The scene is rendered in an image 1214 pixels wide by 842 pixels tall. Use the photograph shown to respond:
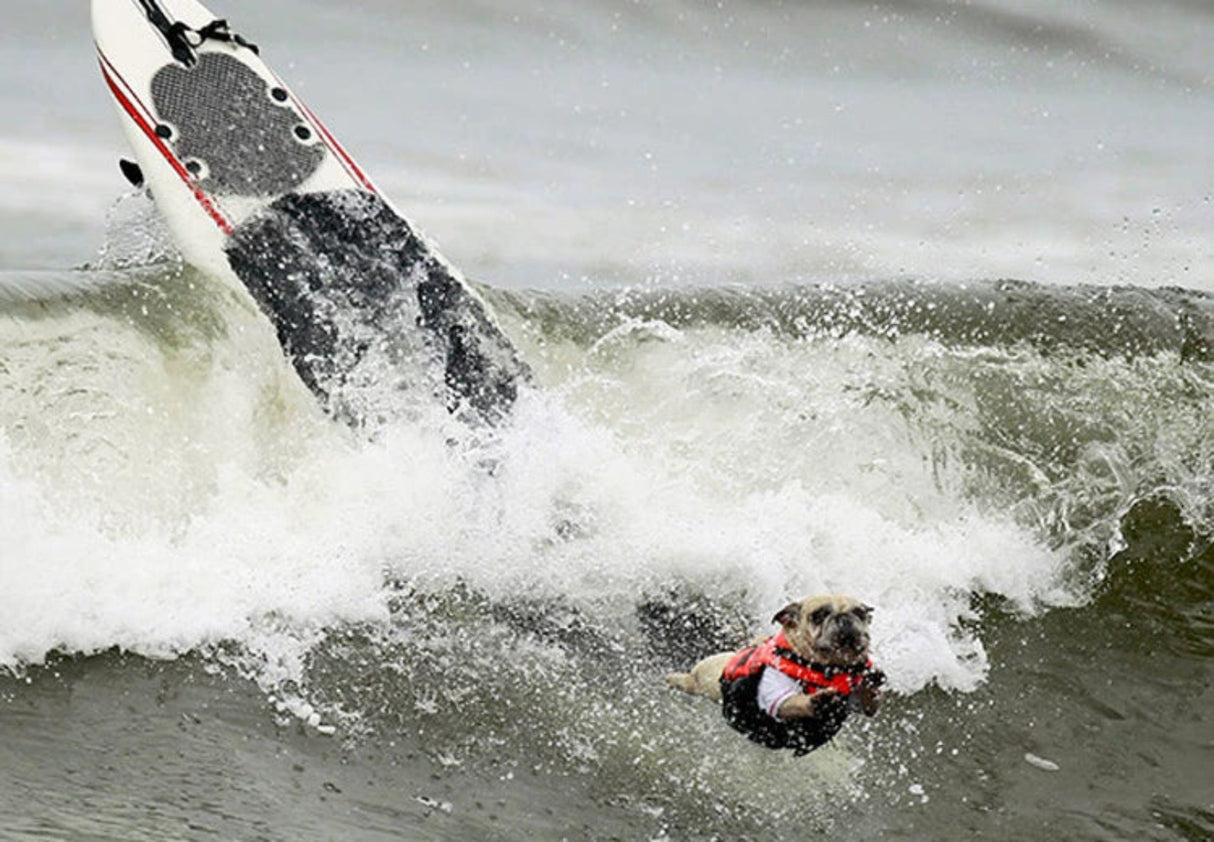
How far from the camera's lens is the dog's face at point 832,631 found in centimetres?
472

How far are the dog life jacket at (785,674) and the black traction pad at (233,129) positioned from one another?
441 cm

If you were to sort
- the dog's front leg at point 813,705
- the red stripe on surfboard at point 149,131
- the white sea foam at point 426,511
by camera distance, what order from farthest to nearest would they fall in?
the red stripe on surfboard at point 149,131 < the white sea foam at point 426,511 < the dog's front leg at point 813,705

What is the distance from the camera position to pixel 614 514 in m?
7.23

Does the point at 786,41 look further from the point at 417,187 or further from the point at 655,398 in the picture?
the point at 655,398

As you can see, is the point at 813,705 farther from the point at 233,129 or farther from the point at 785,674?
the point at 233,129

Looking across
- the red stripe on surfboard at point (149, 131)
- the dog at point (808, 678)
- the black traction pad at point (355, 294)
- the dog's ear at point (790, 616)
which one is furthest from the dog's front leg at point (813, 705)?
the red stripe on surfboard at point (149, 131)

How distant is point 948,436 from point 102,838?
5.60 meters

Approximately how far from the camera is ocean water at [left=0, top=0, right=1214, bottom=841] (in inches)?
211

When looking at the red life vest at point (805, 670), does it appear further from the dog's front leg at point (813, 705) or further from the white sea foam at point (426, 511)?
the white sea foam at point (426, 511)

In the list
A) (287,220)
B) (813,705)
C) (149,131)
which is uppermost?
(149,131)

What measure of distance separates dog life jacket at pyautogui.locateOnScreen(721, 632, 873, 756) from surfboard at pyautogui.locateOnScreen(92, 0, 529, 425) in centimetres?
291

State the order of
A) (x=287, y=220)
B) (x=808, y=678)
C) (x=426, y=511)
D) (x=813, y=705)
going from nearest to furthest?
(x=813, y=705) → (x=808, y=678) → (x=426, y=511) → (x=287, y=220)

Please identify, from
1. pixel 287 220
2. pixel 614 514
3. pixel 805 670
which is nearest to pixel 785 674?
pixel 805 670

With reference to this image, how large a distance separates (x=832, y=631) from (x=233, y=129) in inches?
202
